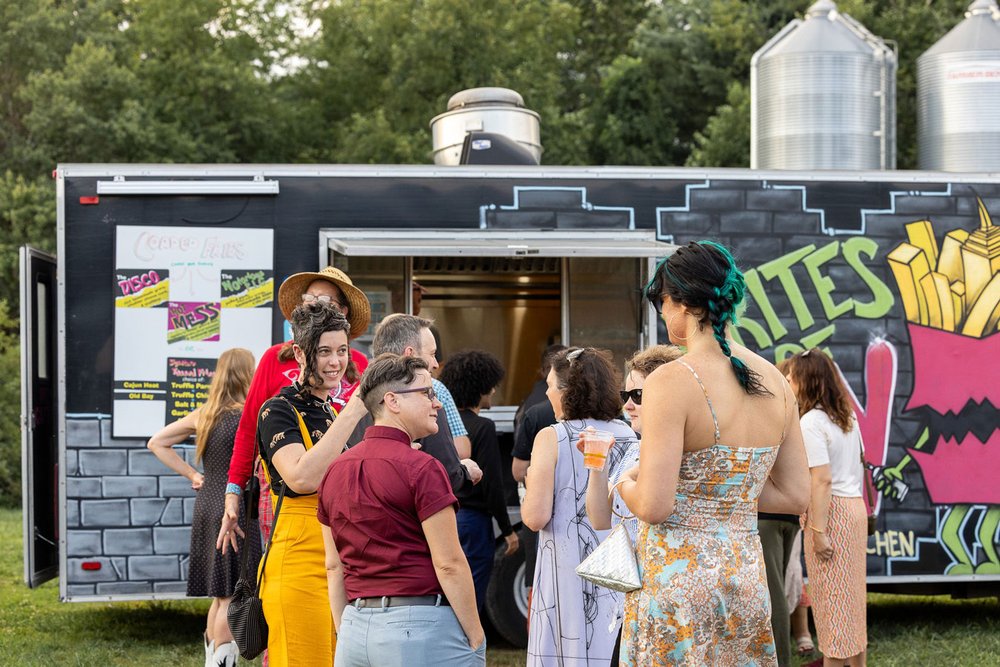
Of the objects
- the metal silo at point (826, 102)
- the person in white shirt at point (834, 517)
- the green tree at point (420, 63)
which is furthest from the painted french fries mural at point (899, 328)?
the green tree at point (420, 63)

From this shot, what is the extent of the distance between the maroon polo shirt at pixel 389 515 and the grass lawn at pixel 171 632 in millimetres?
3590

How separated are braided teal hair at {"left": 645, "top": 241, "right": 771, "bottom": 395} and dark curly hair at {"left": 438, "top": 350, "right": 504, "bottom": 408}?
2302 mm

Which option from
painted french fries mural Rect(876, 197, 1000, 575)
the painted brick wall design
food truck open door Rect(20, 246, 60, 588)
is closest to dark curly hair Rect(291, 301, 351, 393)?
the painted brick wall design

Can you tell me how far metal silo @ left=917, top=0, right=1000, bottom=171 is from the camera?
26.9ft

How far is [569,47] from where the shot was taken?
2492 cm

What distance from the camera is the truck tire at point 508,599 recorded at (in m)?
6.84

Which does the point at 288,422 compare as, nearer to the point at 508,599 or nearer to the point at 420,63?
the point at 508,599

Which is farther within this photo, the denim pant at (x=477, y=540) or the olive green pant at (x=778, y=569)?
the denim pant at (x=477, y=540)

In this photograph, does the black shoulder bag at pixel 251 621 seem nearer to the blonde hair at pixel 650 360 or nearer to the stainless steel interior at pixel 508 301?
the blonde hair at pixel 650 360

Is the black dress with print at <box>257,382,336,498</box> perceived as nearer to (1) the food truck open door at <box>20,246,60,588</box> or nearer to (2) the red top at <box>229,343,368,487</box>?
(2) the red top at <box>229,343,368,487</box>

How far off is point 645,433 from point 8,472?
14.0 m

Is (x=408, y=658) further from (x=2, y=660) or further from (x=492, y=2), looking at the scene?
(x=492, y=2)

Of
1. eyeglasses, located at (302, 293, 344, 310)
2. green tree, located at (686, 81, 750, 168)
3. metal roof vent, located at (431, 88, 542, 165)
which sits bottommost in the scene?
eyeglasses, located at (302, 293, 344, 310)

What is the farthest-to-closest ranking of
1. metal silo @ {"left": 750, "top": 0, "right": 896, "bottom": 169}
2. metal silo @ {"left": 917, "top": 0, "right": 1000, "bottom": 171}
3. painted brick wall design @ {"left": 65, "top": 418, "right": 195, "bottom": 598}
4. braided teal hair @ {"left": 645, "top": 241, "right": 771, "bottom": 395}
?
metal silo @ {"left": 750, "top": 0, "right": 896, "bottom": 169} → metal silo @ {"left": 917, "top": 0, "right": 1000, "bottom": 171} → painted brick wall design @ {"left": 65, "top": 418, "right": 195, "bottom": 598} → braided teal hair @ {"left": 645, "top": 241, "right": 771, "bottom": 395}
